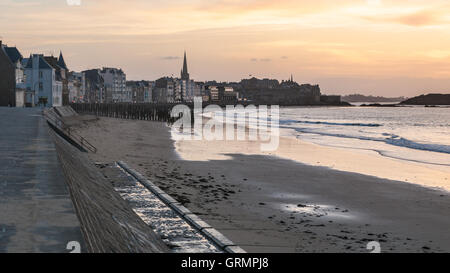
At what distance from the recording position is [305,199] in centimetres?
1845

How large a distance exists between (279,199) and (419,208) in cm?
489

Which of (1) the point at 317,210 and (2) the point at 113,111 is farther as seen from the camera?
(2) the point at 113,111

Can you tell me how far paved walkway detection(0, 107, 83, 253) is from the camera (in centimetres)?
692

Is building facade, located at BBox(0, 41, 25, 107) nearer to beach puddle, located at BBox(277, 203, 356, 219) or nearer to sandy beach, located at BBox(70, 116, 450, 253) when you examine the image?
sandy beach, located at BBox(70, 116, 450, 253)

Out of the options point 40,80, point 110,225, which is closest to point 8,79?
point 40,80

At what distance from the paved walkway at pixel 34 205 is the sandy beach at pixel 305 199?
4.49 m

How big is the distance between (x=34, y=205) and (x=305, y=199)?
452 inches

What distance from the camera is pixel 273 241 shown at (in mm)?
12211

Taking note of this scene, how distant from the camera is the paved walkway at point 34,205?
6.92 m

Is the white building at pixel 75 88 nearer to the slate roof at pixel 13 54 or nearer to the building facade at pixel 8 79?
the slate roof at pixel 13 54

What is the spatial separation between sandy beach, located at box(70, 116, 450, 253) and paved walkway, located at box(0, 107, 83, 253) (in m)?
4.49

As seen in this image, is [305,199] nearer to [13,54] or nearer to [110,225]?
[110,225]
